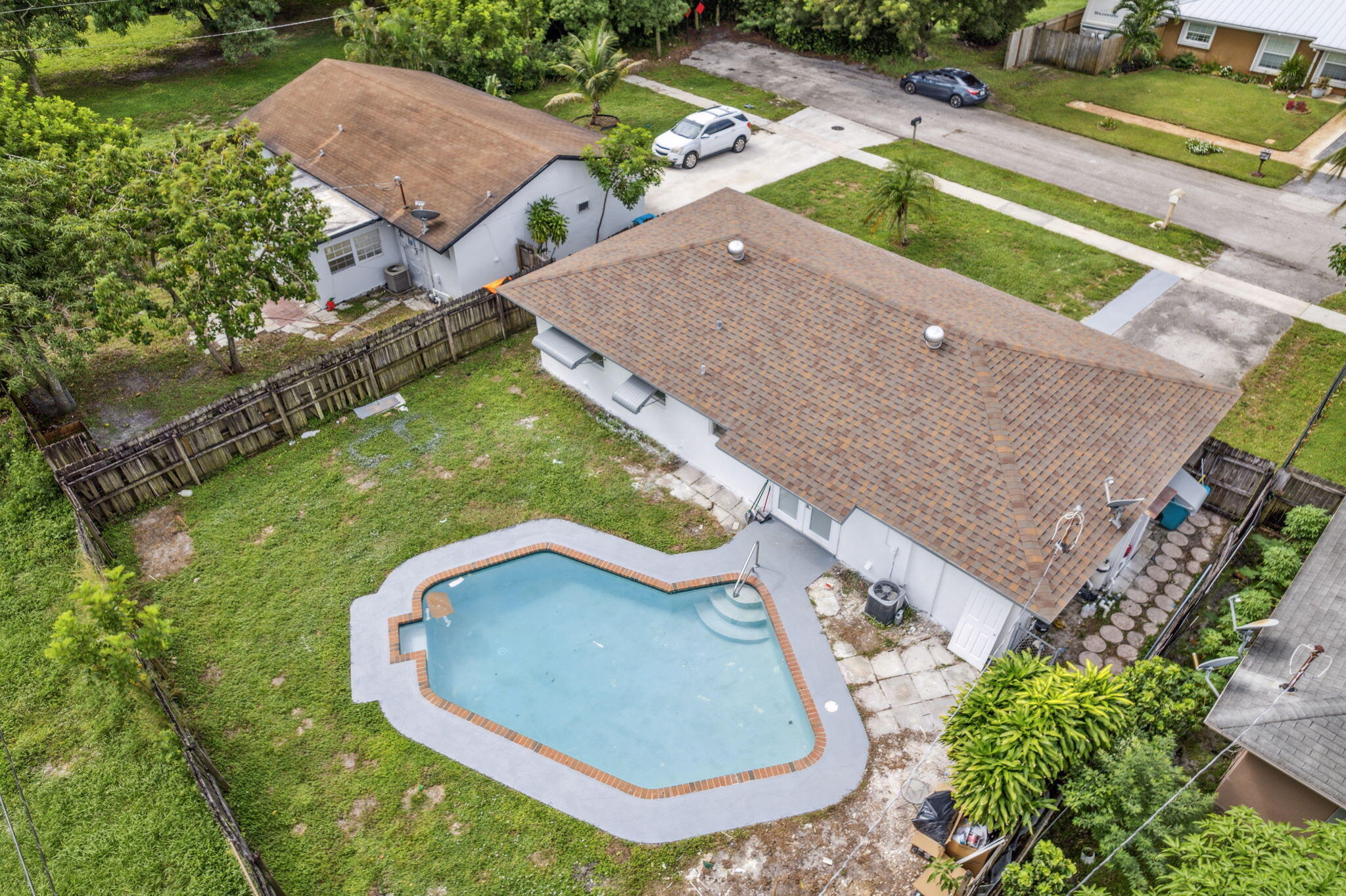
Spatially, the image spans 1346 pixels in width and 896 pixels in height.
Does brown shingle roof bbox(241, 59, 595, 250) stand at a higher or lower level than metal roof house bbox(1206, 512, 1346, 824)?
higher

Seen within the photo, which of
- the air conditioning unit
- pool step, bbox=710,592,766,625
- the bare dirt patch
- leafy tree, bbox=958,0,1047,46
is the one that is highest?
leafy tree, bbox=958,0,1047,46

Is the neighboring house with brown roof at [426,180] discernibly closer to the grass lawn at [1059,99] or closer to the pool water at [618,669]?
the pool water at [618,669]

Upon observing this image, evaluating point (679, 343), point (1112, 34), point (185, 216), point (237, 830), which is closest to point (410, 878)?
point (237, 830)

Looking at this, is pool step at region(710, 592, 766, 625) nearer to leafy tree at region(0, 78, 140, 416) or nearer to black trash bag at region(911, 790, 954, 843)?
black trash bag at region(911, 790, 954, 843)

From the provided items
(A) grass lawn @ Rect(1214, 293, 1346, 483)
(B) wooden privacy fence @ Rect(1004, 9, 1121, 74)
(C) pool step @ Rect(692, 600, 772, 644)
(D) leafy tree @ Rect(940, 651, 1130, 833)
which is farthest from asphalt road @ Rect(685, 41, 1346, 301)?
(C) pool step @ Rect(692, 600, 772, 644)

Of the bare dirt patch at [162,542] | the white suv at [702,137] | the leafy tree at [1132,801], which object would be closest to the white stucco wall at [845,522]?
the leafy tree at [1132,801]

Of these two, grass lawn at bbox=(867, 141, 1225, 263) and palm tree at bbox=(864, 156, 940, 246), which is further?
grass lawn at bbox=(867, 141, 1225, 263)

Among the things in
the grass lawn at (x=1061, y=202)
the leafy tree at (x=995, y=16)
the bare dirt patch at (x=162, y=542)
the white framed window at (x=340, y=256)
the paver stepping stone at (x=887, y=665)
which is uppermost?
the leafy tree at (x=995, y=16)

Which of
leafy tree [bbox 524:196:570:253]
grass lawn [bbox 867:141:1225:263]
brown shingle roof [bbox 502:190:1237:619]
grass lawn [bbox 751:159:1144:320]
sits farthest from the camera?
grass lawn [bbox 867:141:1225:263]

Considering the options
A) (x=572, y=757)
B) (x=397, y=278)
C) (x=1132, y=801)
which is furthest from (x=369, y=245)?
(x=1132, y=801)
